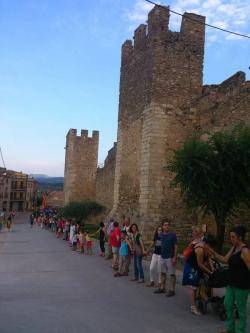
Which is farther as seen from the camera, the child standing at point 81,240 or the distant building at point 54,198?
the distant building at point 54,198

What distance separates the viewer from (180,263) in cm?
1310

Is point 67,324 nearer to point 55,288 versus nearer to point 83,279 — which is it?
point 55,288

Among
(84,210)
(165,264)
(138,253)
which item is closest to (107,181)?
(84,210)

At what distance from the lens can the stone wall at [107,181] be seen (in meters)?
34.2

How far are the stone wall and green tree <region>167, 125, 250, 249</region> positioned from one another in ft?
65.9

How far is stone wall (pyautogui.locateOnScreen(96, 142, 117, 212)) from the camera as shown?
34156 millimetres

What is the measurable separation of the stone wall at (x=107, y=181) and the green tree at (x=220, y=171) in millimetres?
20096

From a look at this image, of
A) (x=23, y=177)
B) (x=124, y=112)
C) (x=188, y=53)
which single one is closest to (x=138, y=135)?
(x=124, y=112)

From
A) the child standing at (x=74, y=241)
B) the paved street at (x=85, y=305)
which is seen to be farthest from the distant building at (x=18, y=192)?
the paved street at (x=85, y=305)

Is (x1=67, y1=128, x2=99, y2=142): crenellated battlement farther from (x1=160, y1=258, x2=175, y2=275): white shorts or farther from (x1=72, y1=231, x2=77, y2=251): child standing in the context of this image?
(x1=160, y1=258, x2=175, y2=275): white shorts

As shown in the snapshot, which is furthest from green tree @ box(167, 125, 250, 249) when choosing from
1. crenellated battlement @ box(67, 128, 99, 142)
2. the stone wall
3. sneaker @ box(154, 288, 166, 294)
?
crenellated battlement @ box(67, 128, 99, 142)

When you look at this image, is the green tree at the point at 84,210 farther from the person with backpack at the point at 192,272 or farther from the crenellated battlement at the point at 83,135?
the person with backpack at the point at 192,272

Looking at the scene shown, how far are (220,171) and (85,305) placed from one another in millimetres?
6533

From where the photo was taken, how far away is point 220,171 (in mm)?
13258
